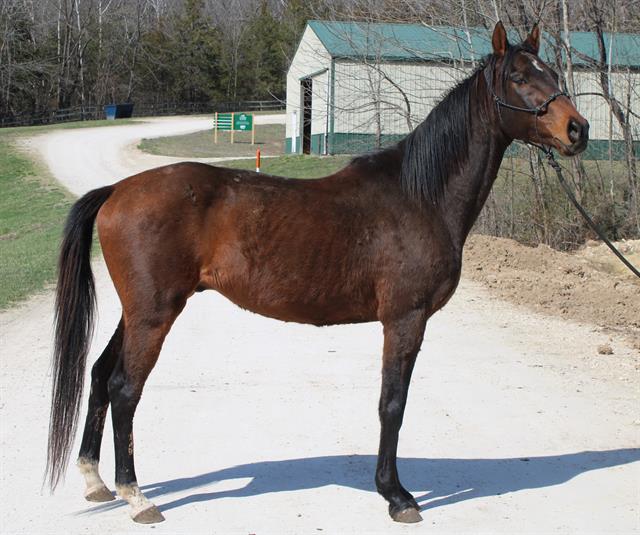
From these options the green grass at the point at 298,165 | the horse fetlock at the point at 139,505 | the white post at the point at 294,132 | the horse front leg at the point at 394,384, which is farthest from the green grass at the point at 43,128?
the horse front leg at the point at 394,384

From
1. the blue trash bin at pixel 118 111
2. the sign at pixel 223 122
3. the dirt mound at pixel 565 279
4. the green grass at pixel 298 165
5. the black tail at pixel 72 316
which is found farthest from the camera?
the blue trash bin at pixel 118 111

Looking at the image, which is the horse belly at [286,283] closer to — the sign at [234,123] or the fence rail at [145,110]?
the sign at [234,123]

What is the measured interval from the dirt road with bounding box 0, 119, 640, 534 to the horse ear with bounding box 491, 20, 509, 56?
2.64 metres

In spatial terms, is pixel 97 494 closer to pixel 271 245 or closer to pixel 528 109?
pixel 271 245

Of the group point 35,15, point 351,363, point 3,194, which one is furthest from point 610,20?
point 35,15

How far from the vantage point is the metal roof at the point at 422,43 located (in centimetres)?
1555

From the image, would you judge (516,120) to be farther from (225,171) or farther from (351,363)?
(351,363)

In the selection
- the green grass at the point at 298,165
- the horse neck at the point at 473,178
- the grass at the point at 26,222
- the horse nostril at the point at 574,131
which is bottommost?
the grass at the point at 26,222

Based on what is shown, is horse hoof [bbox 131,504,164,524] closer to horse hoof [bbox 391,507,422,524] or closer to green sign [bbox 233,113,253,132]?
horse hoof [bbox 391,507,422,524]

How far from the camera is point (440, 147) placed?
5129 millimetres

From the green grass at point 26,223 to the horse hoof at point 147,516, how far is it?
7049 millimetres

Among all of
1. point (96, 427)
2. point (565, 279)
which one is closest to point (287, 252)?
point (96, 427)

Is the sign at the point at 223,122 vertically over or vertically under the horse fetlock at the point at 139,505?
over

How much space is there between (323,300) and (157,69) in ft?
225
